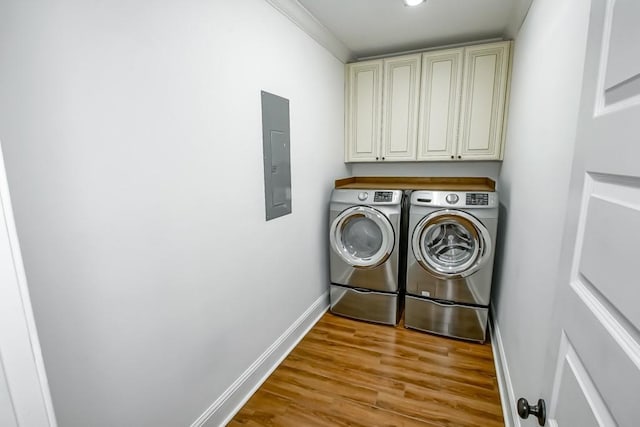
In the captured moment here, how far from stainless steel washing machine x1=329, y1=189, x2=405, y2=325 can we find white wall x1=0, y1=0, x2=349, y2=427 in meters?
0.81

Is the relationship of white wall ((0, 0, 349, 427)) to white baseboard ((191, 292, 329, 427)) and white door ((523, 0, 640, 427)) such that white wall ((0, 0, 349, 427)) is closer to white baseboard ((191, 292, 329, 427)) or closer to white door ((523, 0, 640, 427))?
white baseboard ((191, 292, 329, 427))

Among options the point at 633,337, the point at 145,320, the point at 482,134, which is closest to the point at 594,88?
the point at 633,337

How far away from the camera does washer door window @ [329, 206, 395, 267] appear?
2.40 m

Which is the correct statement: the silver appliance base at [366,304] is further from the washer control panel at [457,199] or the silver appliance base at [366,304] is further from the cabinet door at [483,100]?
the cabinet door at [483,100]

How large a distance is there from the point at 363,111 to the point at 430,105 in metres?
0.63

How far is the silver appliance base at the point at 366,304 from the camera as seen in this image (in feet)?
8.36

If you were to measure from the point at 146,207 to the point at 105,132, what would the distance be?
29 centimetres

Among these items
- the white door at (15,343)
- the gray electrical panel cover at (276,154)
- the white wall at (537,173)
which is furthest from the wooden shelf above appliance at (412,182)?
→ the white door at (15,343)

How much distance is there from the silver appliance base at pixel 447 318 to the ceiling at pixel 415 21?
212 centimetres

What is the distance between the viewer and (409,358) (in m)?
2.14

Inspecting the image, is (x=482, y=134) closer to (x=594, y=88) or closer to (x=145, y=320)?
(x=594, y=88)

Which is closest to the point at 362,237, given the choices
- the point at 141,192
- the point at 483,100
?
the point at 483,100

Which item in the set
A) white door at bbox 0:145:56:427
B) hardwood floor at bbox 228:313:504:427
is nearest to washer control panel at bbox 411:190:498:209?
hardwood floor at bbox 228:313:504:427

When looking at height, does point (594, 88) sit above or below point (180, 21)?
below
